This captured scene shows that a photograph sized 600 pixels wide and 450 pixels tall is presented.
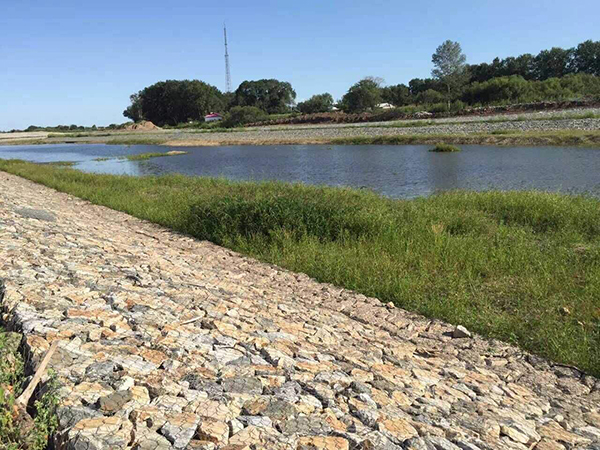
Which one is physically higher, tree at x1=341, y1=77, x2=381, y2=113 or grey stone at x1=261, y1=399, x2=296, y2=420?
tree at x1=341, y1=77, x2=381, y2=113

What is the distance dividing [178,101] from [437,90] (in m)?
76.5

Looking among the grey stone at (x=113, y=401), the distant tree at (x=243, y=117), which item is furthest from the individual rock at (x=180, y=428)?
the distant tree at (x=243, y=117)

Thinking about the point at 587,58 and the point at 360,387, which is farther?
the point at 587,58

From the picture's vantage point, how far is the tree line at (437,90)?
67.1 metres

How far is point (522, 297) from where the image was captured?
7145 millimetres

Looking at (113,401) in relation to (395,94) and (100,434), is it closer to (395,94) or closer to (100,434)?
(100,434)

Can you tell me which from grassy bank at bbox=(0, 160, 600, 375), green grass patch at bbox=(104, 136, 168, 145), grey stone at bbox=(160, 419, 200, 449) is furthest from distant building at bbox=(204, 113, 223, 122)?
grey stone at bbox=(160, 419, 200, 449)

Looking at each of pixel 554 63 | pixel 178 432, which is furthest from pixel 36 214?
pixel 554 63

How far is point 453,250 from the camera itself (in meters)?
9.05

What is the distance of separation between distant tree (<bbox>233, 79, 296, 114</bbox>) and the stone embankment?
128332mm

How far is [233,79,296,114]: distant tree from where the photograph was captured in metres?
133

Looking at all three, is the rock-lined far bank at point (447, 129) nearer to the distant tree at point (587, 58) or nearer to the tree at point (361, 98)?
the tree at point (361, 98)

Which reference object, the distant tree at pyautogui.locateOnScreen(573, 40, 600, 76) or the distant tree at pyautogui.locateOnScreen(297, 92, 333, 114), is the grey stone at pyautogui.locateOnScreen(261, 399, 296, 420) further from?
the distant tree at pyautogui.locateOnScreen(297, 92, 333, 114)

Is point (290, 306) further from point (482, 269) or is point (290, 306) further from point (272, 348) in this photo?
point (482, 269)
